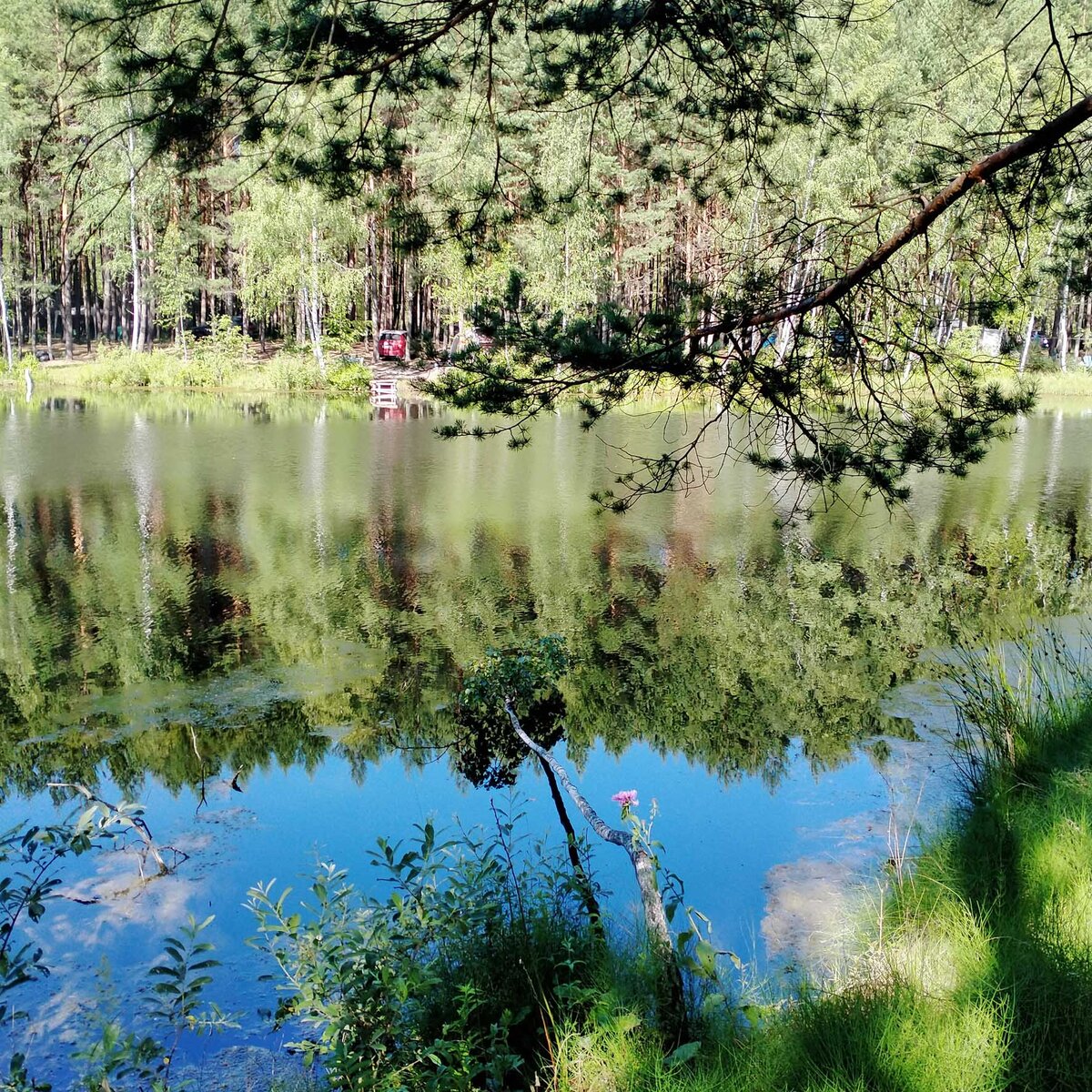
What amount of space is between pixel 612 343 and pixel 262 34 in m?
1.81

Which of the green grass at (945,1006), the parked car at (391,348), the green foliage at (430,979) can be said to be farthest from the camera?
the parked car at (391,348)

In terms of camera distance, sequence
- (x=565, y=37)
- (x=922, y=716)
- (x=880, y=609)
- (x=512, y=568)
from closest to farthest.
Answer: (x=565, y=37)
(x=922, y=716)
(x=880, y=609)
(x=512, y=568)

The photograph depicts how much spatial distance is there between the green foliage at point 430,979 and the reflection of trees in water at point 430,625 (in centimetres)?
246

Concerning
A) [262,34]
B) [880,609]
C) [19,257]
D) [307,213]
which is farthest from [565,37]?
[19,257]

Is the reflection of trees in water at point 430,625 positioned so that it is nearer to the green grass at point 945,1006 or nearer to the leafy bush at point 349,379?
the green grass at point 945,1006

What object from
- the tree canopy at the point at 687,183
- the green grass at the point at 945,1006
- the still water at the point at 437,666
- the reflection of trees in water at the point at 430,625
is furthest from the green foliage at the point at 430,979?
the reflection of trees in water at the point at 430,625

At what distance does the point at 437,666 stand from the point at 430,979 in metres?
4.28

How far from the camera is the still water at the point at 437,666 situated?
4.39 metres

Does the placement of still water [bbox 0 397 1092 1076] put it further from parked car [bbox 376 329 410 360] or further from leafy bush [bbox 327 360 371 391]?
parked car [bbox 376 329 410 360]

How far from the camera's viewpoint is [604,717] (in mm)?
6242

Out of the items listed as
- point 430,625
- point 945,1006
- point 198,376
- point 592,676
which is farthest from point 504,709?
point 198,376

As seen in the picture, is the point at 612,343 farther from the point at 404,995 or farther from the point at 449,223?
the point at 404,995

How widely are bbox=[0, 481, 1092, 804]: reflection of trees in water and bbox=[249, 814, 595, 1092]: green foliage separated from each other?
8.09 ft

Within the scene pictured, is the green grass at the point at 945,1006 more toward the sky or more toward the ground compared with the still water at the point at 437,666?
more toward the sky
